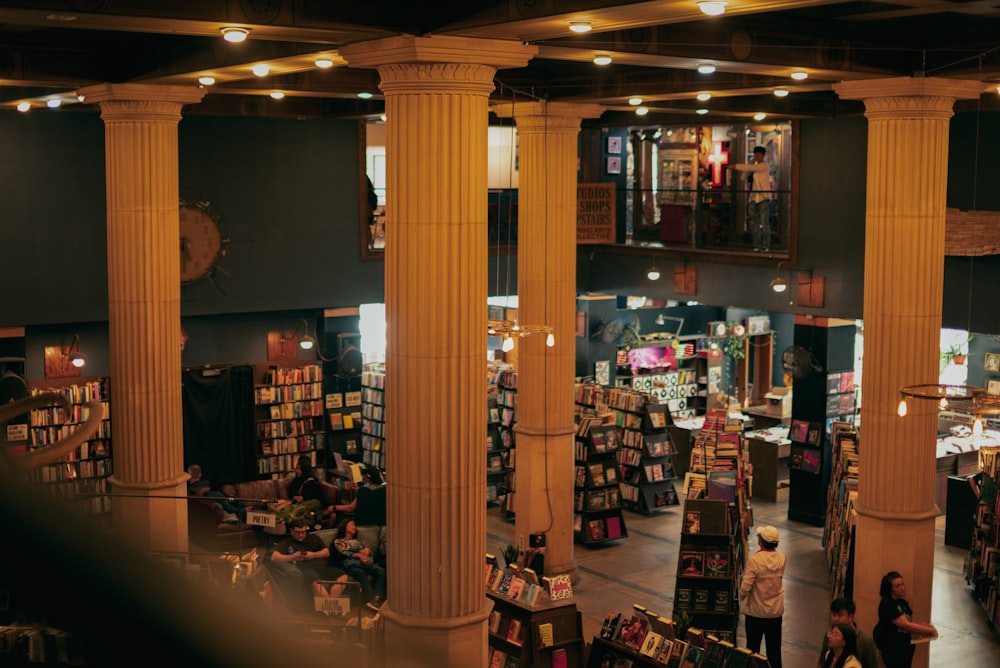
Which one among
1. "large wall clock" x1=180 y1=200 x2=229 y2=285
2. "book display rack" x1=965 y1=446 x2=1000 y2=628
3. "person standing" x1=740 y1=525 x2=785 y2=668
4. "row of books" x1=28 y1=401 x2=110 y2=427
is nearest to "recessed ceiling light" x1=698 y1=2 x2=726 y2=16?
"person standing" x1=740 y1=525 x2=785 y2=668

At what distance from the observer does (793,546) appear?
14.6m

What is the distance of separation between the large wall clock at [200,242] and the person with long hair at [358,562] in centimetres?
489

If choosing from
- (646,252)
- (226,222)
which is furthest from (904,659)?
(226,222)

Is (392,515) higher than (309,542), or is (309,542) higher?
(392,515)

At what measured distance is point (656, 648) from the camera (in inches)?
349

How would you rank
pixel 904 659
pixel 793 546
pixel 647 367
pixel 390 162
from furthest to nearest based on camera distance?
pixel 647 367 → pixel 793 546 → pixel 904 659 → pixel 390 162

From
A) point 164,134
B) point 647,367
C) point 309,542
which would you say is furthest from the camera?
point 647,367

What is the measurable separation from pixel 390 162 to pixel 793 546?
9360 mm

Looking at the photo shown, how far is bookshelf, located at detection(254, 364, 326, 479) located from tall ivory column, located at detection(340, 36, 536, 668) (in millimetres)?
9178

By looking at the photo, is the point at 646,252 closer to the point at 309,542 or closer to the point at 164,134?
the point at 309,542

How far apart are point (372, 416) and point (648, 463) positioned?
4271mm

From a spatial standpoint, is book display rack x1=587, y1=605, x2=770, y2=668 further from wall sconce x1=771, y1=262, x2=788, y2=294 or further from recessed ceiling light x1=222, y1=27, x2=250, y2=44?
wall sconce x1=771, y1=262, x2=788, y2=294

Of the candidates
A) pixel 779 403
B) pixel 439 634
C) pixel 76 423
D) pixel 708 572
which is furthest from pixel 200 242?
pixel 779 403

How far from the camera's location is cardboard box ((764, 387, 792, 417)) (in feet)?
61.7
